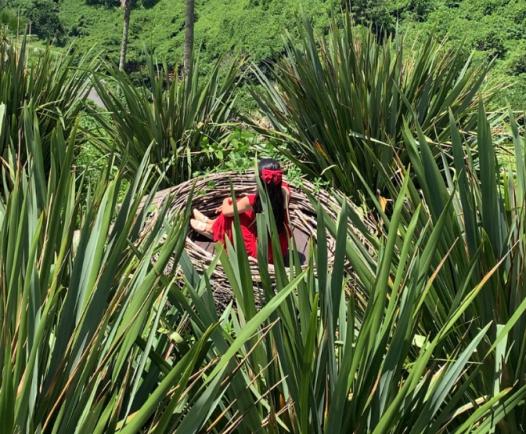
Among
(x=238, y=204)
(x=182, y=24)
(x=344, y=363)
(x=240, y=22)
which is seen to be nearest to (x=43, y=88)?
(x=238, y=204)

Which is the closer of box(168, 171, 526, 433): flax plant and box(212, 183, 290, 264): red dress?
box(168, 171, 526, 433): flax plant

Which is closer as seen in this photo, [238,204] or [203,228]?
[238,204]

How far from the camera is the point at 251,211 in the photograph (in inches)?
144

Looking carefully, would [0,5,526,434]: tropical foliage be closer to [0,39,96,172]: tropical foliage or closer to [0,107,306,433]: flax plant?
[0,107,306,433]: flax plant

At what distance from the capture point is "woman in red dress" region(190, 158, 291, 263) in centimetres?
345

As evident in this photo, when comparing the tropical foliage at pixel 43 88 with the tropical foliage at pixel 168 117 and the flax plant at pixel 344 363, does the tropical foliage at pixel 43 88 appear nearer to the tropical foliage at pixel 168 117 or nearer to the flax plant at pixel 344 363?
the tropical foliage at pixel 168 117

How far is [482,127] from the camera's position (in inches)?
71.3

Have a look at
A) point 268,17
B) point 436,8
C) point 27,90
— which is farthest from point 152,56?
point 268,17

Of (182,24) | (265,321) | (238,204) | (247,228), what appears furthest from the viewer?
(182,24)

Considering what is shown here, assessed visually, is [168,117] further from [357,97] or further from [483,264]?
[483,264]

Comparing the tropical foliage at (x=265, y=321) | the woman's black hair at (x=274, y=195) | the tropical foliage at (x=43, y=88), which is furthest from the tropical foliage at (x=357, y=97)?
the tropical foliage at (x=265, y=321)

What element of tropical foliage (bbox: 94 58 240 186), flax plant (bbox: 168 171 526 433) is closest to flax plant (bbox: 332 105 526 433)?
flax plant (bbox: 168 171 526 433)

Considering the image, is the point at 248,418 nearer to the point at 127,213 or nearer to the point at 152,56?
the point at 127,213

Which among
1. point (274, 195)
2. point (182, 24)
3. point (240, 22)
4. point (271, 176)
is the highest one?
point (271, 176)
